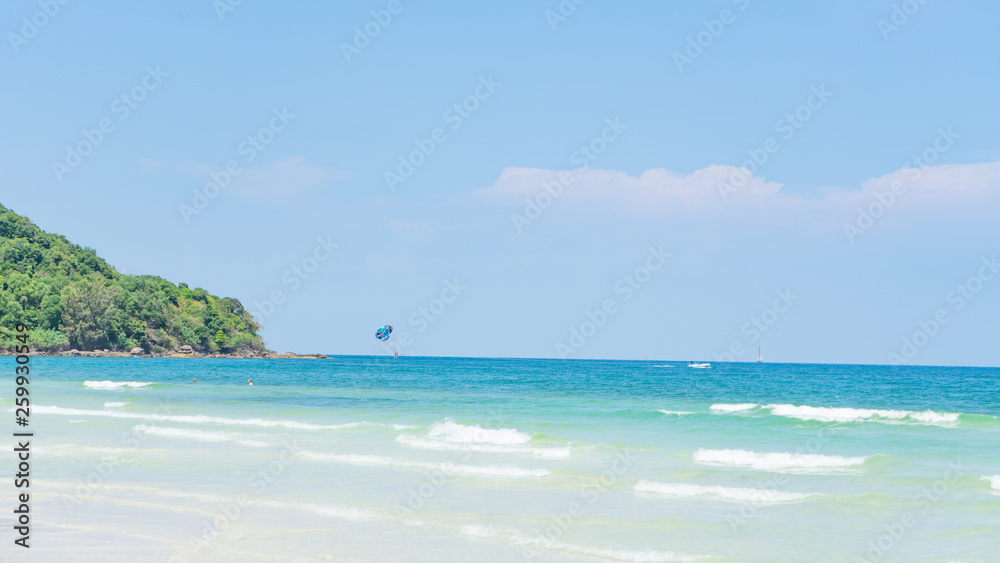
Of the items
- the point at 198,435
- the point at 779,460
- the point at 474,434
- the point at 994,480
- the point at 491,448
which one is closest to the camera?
the point at 994,480

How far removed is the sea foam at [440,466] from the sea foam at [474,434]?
404cm

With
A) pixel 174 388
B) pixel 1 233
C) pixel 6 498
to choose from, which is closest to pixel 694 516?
pixel 6 498

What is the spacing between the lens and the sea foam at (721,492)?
14.2 meters

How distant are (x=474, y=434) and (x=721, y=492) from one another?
977cm

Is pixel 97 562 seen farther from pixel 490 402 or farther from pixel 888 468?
pixel 490 402

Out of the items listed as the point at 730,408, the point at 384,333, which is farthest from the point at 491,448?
the point at 384,333

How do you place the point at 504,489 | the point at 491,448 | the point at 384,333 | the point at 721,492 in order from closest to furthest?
the point at 721,492
the point at 504,489
the point at 491,448
the point at 384,333

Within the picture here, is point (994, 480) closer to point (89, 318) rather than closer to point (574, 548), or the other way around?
point (574, 548)

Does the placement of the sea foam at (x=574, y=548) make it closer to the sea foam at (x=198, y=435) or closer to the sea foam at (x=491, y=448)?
the sea foam at (x=491, y=448)

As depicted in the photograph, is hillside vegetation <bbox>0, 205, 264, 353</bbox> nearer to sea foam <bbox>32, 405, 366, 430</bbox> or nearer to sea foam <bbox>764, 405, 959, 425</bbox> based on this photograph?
sea foam <bbox>32, 405, 366, 430</bbox>

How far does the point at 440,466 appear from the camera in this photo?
56.8ft

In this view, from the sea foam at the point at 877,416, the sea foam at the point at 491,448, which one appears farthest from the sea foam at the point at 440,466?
the sea foam at the point at 877,416

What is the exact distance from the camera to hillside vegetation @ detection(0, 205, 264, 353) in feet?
404

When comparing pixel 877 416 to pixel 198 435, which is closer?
pixel 198 435
